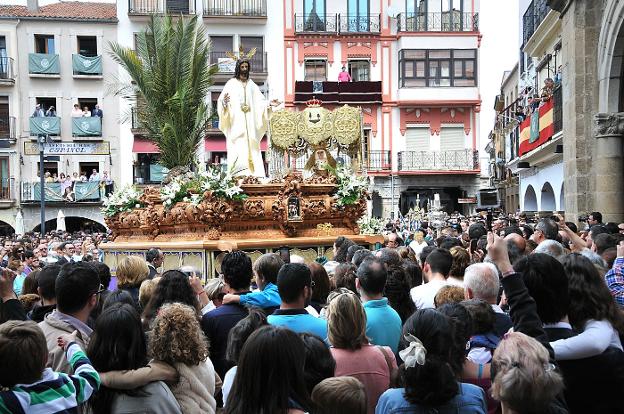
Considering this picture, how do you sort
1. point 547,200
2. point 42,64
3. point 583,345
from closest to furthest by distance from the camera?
point 583,345 < point 547,200 < point 42,64

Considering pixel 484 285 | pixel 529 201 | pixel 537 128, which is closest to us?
pixel 484 285

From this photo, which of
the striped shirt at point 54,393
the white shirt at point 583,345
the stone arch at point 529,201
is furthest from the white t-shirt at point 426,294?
the stone arch at point 529,201

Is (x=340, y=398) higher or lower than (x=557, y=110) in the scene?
lower

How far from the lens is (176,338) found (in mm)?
3971

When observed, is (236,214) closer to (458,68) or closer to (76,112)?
(76,112)

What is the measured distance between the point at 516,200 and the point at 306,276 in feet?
109

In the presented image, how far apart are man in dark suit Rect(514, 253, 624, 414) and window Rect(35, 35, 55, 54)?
119ft

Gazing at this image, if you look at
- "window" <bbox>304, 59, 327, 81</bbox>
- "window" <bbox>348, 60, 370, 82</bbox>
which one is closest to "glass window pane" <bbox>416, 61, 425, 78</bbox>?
"window" <bbox>348, 60, 370, 82</bbox>

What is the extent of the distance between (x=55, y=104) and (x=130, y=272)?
32.4 meters

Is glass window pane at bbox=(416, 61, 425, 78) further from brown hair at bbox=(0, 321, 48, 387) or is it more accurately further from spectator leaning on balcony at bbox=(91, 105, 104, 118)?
brown hair at bbox=(0, 321, 48, 387)

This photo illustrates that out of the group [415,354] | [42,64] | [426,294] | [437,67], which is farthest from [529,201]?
[415,354]

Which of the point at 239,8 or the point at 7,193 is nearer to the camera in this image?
the point at 7,193

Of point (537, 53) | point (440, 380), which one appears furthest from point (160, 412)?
point (537, 53)

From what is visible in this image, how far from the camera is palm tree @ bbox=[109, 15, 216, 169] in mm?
23828
